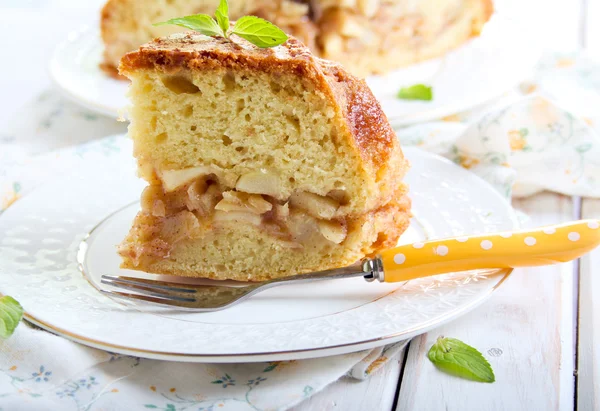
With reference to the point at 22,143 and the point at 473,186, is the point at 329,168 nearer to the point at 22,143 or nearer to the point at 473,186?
the point at 473,186

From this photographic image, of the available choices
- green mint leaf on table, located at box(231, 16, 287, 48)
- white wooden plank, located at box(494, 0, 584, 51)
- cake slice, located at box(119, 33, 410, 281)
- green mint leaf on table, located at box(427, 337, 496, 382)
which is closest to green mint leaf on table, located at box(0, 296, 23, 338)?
cake slice, located at box(119, 33, 410, 281)

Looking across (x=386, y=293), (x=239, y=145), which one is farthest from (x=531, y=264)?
(x=239, y=145)

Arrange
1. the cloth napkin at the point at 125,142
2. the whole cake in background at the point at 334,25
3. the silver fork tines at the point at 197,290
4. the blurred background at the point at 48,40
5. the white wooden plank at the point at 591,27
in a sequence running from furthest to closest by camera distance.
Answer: the white wooden plank at the point at 591,27 < the whole cake in background at the point at 334,25 < the blurred background at the point at 48,40 < the silver fork tines at the point at 197,290 < the cloth napkin at the point at 125,142

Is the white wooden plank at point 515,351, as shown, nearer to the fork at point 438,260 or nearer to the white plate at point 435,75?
the fork at point 438,260

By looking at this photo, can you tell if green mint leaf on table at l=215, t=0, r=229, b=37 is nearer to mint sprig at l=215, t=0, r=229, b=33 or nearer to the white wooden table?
mint sprig at l=215, t=0, r=229, b=33

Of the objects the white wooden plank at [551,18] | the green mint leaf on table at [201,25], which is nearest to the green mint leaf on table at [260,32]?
the green mint leaf on table at [201,25]
